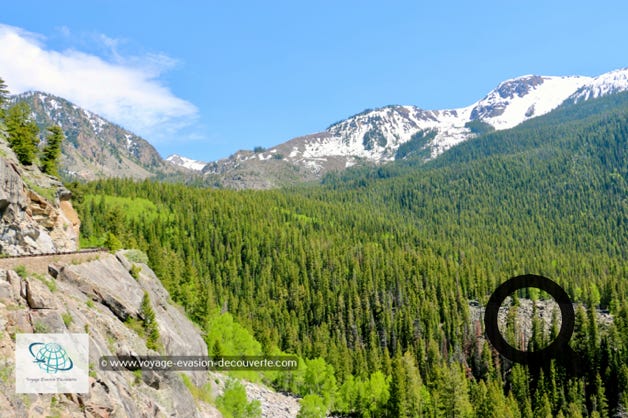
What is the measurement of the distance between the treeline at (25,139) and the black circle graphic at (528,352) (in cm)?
9412

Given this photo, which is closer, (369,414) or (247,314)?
(369,414)

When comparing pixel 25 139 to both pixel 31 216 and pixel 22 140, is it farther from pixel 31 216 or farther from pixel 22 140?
pixel 31 216

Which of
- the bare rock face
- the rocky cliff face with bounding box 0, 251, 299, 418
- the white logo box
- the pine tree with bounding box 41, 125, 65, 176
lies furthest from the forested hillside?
the white logo box

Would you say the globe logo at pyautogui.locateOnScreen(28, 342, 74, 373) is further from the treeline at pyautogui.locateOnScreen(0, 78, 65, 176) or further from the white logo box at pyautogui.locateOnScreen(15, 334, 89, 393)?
the treeline at pyautogui.locateOnScreen(0, 78, 65, 176)

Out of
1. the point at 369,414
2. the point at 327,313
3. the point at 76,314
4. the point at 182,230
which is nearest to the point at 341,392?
the point at 369,414

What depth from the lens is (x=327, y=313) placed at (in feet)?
527

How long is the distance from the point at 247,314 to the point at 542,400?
8216 centimetres

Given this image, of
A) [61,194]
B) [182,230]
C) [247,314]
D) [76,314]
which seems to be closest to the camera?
[76,314]

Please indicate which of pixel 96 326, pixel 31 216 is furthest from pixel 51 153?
pixel 96 326

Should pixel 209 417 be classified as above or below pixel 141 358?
below

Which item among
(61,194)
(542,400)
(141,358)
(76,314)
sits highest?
(61,194)

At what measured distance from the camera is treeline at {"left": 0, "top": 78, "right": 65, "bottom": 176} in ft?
221

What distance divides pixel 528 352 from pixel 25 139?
415 ft

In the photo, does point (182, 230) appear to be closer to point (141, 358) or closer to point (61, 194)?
point (61, 194)
